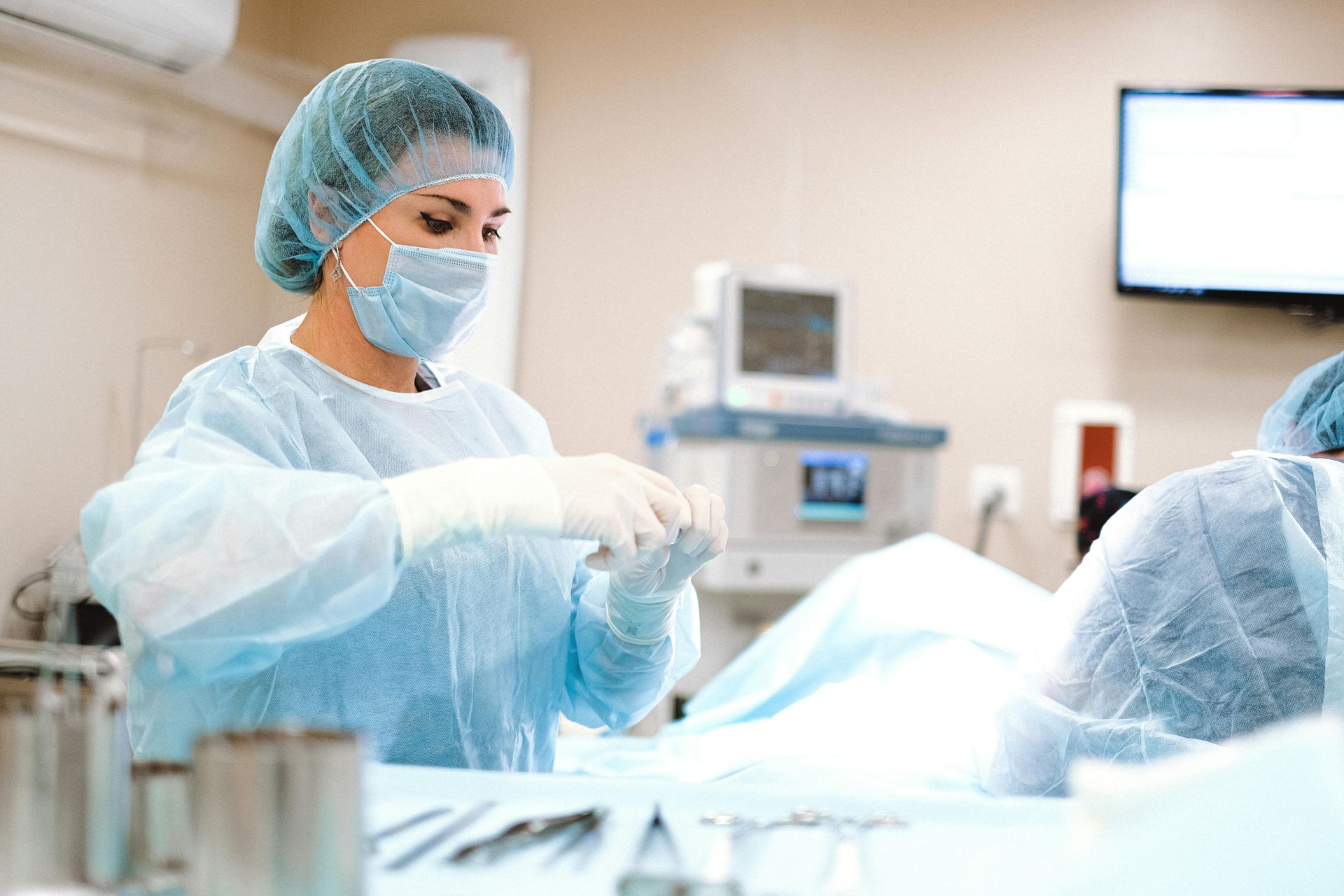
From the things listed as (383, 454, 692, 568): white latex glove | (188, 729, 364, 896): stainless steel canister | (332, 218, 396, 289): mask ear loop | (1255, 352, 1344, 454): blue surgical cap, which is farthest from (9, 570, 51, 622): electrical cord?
(1255, 352, 1344, 454): blue surgical cap

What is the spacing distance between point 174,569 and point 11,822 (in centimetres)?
29

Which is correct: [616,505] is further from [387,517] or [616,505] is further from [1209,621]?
[1209,621]

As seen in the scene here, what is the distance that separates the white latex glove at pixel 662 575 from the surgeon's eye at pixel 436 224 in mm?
390

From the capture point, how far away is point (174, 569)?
87 centimetres

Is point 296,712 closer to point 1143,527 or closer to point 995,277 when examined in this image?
point 1143,527

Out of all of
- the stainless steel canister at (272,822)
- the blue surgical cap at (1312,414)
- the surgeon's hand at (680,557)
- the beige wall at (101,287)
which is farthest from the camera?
the beige wall at (101,287)

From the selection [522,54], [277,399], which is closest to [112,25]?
[522,54]

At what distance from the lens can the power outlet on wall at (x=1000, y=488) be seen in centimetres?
312

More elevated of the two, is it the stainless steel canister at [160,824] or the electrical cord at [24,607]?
the stainless steel canister at [160,824]

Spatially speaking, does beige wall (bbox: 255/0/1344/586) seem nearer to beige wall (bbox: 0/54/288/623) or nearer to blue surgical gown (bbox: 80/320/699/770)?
beige wall (bbox: 0/54/288/623)

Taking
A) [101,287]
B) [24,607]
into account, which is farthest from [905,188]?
[24,607]

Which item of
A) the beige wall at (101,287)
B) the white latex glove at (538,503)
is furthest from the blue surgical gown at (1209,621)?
the beige wall at (101,287)

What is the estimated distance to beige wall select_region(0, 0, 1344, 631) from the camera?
3.10 m

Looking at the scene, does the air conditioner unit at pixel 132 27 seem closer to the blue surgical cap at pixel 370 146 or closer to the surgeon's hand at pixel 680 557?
the blue surgical cap at pixel 370 146
